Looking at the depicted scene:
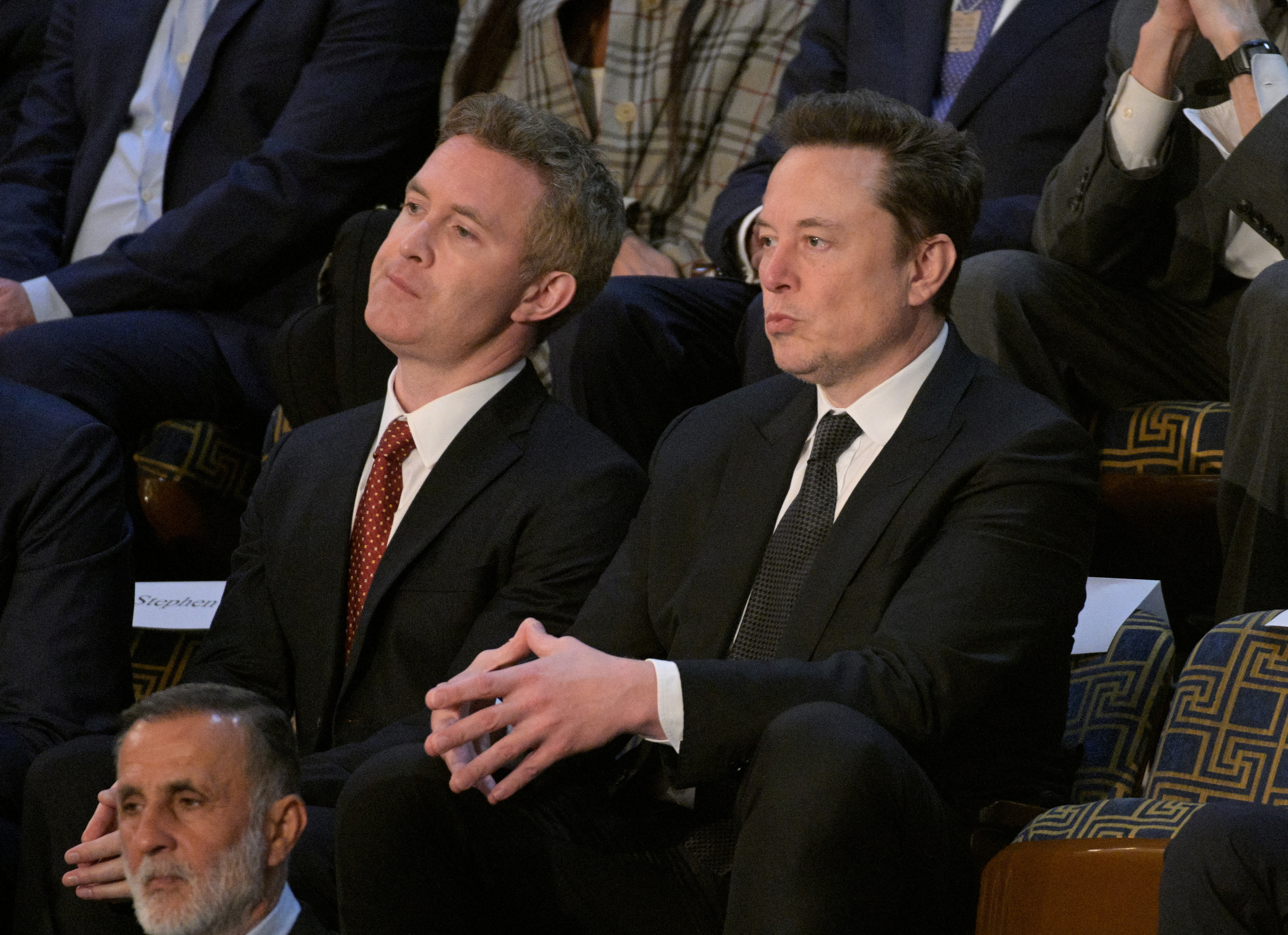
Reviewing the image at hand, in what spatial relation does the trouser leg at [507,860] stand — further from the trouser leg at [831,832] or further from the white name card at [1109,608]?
the white name card at [1109,608]

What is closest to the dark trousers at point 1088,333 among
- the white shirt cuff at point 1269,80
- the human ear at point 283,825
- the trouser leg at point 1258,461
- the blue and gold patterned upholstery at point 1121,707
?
the trouser leg at point 1258,461

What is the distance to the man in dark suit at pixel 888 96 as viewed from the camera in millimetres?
2674

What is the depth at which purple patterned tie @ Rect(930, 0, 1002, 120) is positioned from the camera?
9.39ft

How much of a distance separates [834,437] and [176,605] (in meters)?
1.21

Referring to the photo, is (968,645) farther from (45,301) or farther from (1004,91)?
(45,301)

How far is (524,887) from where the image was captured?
1629 millimetres

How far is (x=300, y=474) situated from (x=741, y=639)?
77 centimetres

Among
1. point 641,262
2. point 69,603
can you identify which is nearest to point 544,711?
point 69,603

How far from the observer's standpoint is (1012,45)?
9.12 feet

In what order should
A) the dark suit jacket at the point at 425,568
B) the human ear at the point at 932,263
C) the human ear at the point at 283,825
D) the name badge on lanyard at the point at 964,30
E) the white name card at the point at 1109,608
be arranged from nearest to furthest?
1. the human ear at the point at 283,825
2. the human ear at the point at 932,263
3. the dark suit jacket at the point at 425,568
4. the white name card at the point at 1109,608
5. the name badge on lanyard at the point at 964,30

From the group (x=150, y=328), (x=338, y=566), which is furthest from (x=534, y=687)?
(x=150, y=328)

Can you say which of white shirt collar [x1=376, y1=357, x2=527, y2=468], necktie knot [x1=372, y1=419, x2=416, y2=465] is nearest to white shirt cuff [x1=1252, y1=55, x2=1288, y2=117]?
white shirt collar [x1=376, y1=357, x2=527, y2=468]

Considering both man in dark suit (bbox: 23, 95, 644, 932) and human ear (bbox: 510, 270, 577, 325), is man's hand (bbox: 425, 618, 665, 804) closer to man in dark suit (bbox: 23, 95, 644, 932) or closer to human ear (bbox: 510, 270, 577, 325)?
man in dark suit (bbox: 23, 95, 644, 932)

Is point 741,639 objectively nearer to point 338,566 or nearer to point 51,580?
point 338,566
